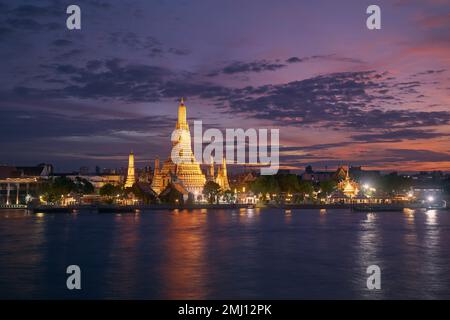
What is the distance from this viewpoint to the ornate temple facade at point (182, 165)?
111 m

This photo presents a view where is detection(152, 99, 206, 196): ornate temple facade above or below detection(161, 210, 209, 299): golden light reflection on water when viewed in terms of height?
above

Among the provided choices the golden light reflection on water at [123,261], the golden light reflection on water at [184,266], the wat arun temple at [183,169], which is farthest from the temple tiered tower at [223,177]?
the golden light reflection on water at [184,266]

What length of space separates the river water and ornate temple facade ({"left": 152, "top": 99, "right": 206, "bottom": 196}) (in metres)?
59.4

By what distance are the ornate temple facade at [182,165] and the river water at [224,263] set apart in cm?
5936

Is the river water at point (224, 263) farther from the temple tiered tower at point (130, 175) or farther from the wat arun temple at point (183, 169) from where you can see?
the temple tiered tower at point (130, 175)

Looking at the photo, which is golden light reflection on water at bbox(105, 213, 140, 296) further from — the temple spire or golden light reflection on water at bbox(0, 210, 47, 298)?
the temple spire

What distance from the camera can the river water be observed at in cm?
2386

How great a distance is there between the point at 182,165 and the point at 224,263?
8084 centimetres

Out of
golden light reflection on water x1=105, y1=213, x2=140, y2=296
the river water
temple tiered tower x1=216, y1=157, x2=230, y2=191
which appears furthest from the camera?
temple tiered tower x1=216, y1=157, x2=230, y2=191

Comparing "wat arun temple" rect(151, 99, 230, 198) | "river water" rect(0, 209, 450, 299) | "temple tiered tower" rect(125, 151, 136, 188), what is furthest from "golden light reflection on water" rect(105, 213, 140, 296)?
"temple tiered tower" rect(125, 151, 136, 188)

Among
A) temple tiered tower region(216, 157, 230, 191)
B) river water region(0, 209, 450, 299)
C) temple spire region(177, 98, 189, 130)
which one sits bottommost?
river water region(0, 209, 450, 299)

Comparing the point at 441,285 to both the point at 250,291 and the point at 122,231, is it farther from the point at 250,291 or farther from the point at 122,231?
the point at 122,231
